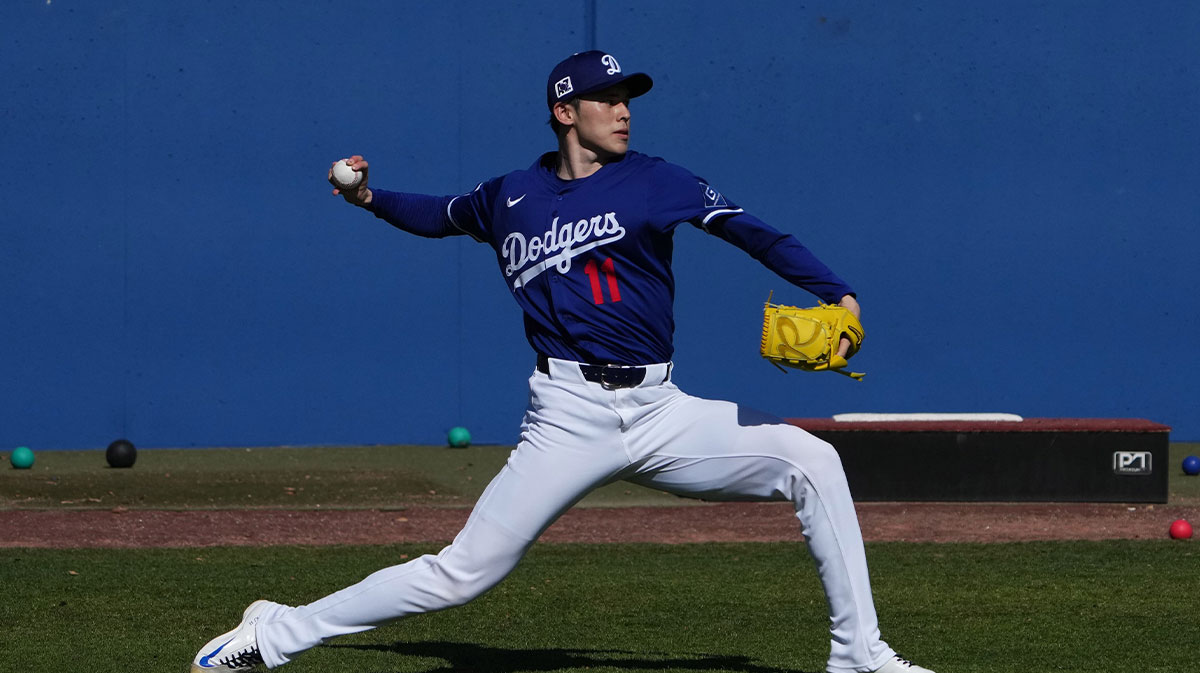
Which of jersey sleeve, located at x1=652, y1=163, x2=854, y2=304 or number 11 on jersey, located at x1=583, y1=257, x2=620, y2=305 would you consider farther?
number 11 on jersey, located at x1=583, y1=257, x2=620, y2=305

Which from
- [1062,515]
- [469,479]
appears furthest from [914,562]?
[469,479]

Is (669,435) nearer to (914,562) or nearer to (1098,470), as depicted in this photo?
(914,562)

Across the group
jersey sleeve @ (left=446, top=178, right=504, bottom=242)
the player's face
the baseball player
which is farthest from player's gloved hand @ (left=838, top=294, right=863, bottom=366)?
jersey sleeve @ (left=446, top=178, right=504, bottom=242)

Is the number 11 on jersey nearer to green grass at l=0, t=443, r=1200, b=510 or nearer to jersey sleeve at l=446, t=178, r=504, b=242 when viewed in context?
jersey sleeve at l=446, t=178, r=504, b=242

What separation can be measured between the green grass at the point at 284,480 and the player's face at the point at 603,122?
5.70m

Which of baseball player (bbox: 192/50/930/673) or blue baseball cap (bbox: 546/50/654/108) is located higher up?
blue baseball cap (bbox: 546/50/654/108)

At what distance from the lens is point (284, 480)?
11.4 metres

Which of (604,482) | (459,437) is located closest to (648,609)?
(604,482)

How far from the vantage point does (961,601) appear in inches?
272

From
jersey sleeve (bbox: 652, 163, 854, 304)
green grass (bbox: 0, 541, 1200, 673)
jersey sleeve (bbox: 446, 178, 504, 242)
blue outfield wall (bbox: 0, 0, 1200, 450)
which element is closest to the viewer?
jersey sleeve (bbox: 652, 163, 854, 304)

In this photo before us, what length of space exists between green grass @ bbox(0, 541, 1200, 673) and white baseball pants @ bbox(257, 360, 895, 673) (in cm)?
73

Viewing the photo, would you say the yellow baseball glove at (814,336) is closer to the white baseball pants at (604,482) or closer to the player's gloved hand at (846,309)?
the player's gloved hand at (846,309)

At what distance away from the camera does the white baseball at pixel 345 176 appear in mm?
5340

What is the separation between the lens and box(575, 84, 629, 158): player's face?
5.10 metres
